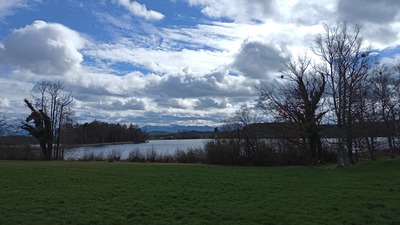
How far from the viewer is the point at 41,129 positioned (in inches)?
2114

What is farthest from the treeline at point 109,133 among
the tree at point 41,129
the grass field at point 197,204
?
the grass field at point 197,204

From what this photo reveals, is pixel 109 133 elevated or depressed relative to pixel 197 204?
elevated

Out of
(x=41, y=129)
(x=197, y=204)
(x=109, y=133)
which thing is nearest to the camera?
(x=197, y=204)

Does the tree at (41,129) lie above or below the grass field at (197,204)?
above

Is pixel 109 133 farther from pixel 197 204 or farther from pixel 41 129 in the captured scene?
pixel 197 204

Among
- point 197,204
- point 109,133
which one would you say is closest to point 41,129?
point 197,204

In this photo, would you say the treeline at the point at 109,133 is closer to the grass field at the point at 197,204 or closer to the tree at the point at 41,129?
the tree at the point at 41,129

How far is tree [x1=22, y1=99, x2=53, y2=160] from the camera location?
53312mm

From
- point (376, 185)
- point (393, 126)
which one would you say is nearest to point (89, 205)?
point (376, 185)

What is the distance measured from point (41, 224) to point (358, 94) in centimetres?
2911

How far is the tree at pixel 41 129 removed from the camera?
53.3 metres

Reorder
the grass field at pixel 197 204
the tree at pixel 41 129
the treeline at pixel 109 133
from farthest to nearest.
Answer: the treeline at pixel 109 133
the tree at pixel 41 129
the grass field at pixel 197 204

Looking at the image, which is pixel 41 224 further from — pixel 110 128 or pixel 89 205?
pixel 110 128


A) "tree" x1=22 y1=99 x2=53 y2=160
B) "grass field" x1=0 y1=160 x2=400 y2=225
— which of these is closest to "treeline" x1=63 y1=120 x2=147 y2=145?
"tree" x1=22 y1=99 x2=53 y2=160
